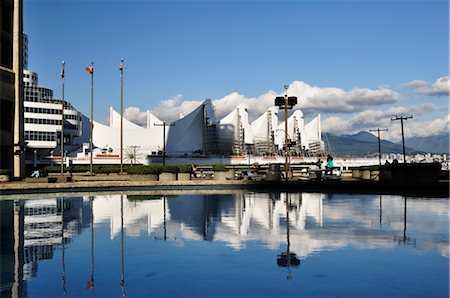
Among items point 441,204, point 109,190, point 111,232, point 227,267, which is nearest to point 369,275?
point 227,267

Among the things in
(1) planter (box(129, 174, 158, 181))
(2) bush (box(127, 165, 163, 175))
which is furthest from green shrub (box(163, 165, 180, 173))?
(1) planter (box(129, 174, 158, 181))

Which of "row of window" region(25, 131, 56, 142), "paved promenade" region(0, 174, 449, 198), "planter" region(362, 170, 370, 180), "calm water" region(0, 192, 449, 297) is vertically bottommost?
"calm water" region(0, 192, 449, 297)

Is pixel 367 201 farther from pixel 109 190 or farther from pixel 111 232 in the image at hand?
pixel 109 190

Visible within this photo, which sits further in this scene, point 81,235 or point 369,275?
point 81,235

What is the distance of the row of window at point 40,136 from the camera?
308 ft

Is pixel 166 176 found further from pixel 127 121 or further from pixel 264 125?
pixel 264 125

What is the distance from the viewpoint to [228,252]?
928 cm

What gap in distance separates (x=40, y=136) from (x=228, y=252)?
93.6 metres

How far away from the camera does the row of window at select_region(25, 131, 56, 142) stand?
93.8 metres

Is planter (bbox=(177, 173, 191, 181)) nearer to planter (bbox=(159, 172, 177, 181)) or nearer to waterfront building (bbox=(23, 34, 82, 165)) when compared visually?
planter (bbox=(159, 172, 177, 181))

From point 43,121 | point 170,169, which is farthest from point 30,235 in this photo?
point 43,121

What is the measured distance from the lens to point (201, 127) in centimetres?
13288

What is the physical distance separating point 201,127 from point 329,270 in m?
126

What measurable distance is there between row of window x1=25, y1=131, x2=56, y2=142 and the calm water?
83.5 metres
